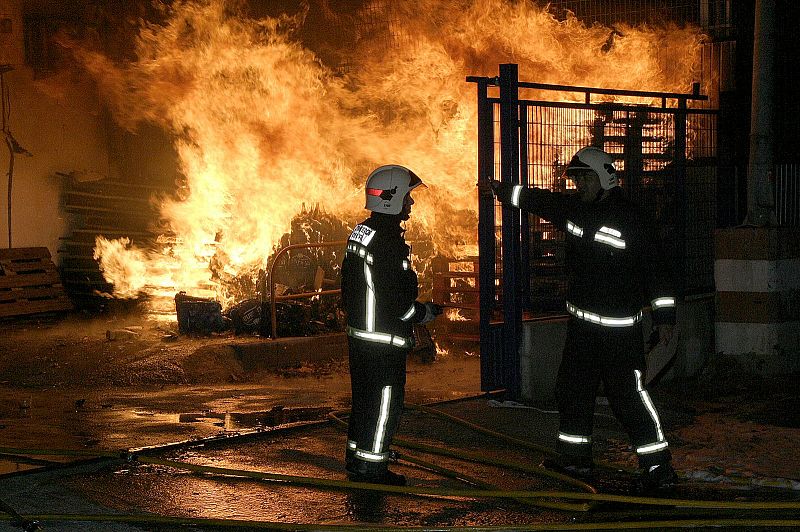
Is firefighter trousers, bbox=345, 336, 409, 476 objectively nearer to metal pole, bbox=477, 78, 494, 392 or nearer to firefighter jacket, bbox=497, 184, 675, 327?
firefighter jacket, bbox=497, 184, 675, 327

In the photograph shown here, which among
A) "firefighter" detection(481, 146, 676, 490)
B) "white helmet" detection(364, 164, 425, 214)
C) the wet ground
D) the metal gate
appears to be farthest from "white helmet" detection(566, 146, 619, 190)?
the metal gate

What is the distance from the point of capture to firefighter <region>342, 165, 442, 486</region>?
689 cm

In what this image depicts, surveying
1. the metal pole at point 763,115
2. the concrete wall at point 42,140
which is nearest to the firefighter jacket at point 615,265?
the metal pole at point 763,115

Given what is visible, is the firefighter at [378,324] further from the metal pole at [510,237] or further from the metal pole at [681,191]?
the metal pole at [681,191]

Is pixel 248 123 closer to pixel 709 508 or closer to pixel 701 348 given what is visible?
pixel 701 348

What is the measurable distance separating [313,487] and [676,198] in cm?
604

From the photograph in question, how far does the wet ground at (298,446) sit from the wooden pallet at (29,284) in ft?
13.4

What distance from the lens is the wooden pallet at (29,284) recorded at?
55.6ft

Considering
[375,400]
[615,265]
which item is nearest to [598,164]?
[615,265]

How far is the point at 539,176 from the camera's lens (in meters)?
10.2

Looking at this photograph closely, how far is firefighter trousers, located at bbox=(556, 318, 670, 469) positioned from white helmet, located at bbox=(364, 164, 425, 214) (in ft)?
4.58

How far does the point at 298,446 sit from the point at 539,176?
3512mm

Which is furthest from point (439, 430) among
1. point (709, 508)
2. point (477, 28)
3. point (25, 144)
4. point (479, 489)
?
point (25, 144)

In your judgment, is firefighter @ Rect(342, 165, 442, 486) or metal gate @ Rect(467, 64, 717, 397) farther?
metal gate @ Rect(467, 64, 717, 397)
